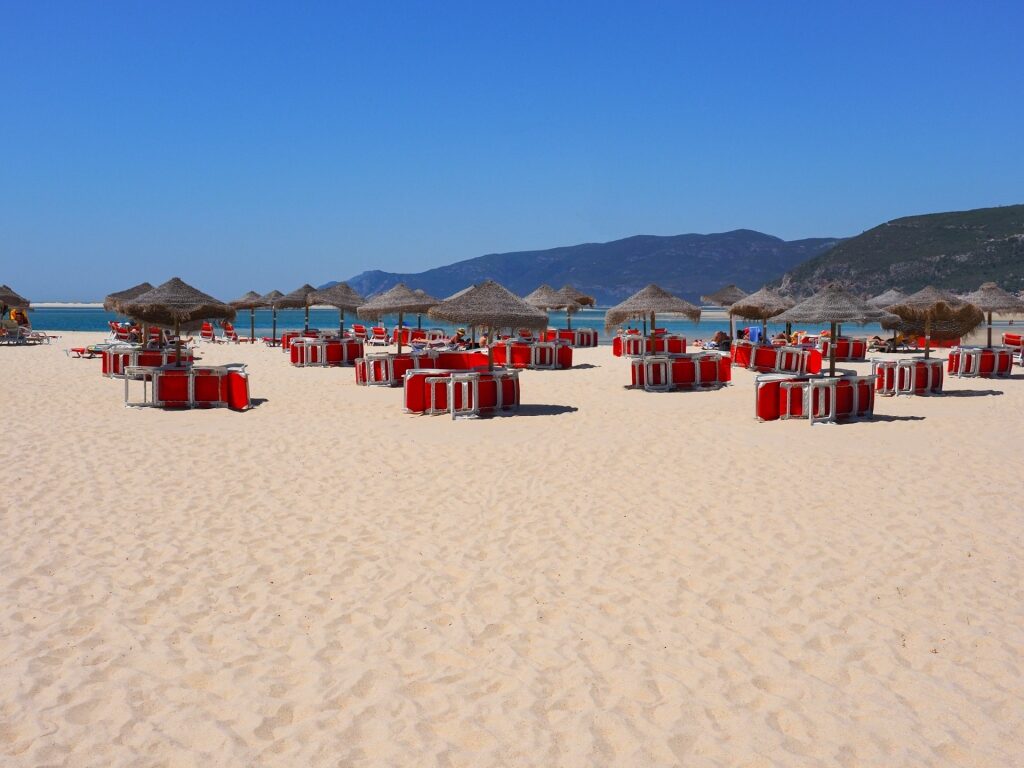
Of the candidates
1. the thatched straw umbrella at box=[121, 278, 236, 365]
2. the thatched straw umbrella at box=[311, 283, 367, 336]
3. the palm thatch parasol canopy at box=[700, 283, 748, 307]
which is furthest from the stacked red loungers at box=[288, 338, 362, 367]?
the palm thatch parasol canopy at box=[700, 283, 748, 307]

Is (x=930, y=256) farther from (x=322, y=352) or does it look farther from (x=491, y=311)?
(x=491, y=311)

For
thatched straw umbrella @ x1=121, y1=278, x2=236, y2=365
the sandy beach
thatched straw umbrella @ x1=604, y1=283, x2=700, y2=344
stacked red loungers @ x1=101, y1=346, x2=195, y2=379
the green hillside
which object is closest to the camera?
the sandy beach

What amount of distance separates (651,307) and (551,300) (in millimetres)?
10491

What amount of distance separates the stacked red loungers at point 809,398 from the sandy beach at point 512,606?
1.96 metres

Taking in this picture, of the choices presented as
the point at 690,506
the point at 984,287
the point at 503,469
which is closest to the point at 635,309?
the point at 984,287

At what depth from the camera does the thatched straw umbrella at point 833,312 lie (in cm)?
1173

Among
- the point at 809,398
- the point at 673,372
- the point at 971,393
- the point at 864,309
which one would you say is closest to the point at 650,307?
the point at 673,372

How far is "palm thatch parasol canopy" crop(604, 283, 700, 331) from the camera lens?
55.3ft

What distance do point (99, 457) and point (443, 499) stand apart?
4.10 metres

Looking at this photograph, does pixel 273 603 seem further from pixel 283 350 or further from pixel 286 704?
pixel 283 350

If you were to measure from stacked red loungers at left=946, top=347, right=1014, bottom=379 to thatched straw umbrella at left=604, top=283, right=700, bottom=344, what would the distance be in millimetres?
5691

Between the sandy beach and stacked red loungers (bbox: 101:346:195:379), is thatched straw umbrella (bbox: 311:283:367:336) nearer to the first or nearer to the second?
stacked red loungers (bbox: 101:346:195:379)

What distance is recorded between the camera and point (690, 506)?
21.5 feet

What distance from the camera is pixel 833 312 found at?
11938mm
